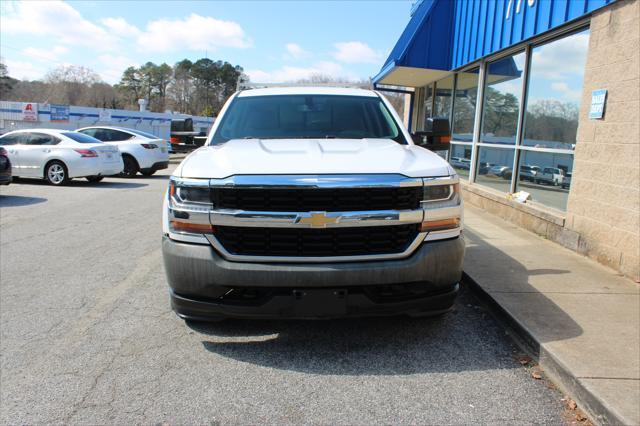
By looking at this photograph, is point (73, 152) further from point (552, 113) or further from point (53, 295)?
point (552, 113)

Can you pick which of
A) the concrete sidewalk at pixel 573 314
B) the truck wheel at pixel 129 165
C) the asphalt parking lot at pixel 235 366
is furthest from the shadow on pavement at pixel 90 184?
the concrete sidewalk at pixel 573 314

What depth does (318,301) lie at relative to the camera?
311cm

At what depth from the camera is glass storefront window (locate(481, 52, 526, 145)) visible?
849 cm

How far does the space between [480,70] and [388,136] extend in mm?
6360

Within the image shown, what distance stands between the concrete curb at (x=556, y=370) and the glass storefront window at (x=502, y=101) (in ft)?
16.8

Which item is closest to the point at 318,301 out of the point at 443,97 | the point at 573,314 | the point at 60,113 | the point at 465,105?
the point at 573,314

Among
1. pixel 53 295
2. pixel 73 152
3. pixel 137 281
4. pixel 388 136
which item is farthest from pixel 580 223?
pixel 73 152

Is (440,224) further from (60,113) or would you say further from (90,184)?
(60,113)

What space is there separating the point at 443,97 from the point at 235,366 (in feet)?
37.4

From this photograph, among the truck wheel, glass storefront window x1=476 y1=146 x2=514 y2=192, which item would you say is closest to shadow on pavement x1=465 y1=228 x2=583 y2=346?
glass storefront window x1=476 y1=146 x2=514 y2=192

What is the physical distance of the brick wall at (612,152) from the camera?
514 centimetres

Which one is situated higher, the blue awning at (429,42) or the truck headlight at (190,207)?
the blue awning at (429,42)

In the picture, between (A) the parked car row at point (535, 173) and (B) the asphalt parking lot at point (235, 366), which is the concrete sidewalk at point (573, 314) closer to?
(B) the asphalt parking lot at point (235, 366)

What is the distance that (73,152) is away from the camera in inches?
512
